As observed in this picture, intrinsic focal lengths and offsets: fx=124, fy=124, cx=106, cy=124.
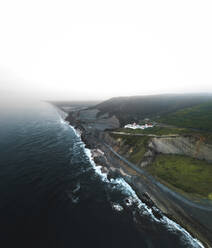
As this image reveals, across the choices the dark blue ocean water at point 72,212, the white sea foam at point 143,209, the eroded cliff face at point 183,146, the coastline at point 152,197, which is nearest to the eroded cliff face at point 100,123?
the coastline at point 152,197

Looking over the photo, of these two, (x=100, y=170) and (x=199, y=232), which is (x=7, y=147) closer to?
(x=100, y=170)

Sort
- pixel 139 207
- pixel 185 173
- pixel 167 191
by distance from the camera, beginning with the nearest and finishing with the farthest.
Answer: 1. pixel 139 207
2. pixel 167 191
3. pixel 185 173

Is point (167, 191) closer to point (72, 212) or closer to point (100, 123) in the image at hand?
point (72, 212)

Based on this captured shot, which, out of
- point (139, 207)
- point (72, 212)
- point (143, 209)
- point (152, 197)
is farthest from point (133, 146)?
point (72, 212)

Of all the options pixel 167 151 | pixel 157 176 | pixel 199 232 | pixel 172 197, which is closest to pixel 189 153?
pixel 167 151

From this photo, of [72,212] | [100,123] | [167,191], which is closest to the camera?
[72,212]

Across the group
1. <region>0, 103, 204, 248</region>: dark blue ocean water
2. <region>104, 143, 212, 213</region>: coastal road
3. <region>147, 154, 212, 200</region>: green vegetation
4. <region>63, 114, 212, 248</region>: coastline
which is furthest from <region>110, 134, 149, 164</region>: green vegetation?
<region>0, 103, 204, 248</region>: dark blue ocean water

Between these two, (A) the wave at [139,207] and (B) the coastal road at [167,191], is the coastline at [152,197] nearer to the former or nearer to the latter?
(A) the wave at [139,207]

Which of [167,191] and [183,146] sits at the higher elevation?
[183,146]
